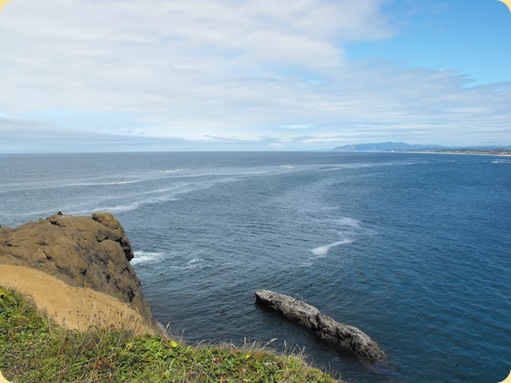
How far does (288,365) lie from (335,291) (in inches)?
1123

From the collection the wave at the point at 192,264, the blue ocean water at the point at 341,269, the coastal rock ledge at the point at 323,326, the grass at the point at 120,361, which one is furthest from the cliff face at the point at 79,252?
the wave at the point at 192,264

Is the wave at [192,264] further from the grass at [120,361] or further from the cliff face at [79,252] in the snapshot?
the grass at [120,361]

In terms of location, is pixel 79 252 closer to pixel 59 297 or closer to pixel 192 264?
pixel 59 297

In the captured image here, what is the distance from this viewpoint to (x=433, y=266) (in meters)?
45.9

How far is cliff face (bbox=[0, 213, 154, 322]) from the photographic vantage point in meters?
22.6

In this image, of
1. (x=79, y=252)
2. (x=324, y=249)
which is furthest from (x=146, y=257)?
(x=324, y=249)

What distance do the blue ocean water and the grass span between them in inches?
399

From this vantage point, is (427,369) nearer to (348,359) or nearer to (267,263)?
(348,359)

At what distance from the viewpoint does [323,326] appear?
31.3m

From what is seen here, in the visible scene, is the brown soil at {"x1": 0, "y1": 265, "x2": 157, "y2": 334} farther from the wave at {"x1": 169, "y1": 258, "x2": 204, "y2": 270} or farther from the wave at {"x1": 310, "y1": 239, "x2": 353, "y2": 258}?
the wave at {"x1": 310, "y1": 239, "x2": 353, "y2": 258}

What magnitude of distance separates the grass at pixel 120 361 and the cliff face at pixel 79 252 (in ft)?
33.1

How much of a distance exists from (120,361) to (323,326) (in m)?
23.3

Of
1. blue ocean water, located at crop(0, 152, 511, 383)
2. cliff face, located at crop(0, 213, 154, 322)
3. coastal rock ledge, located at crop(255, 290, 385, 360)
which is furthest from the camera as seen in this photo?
blue ocean water, located at crop(0, 152, 511, 383)

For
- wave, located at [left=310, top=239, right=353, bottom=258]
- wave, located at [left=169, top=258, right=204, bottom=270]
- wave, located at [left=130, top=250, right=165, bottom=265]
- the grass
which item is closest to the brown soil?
the grass
